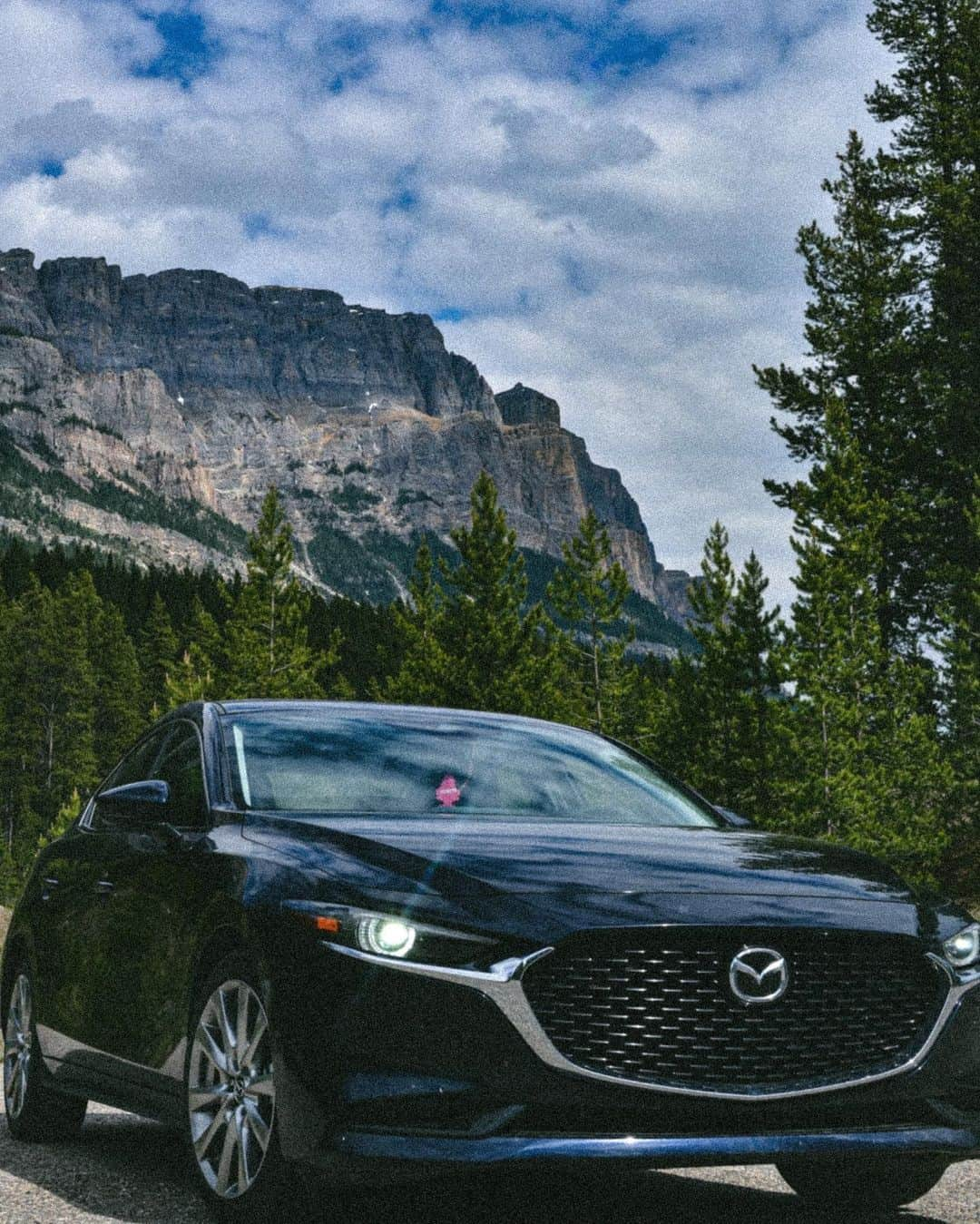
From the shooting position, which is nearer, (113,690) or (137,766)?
(137,766)

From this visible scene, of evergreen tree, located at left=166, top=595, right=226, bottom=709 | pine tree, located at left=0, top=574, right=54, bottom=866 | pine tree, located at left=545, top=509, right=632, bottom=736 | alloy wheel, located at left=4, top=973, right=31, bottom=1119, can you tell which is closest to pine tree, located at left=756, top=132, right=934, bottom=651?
pine tree, located at left=545, top=509, right=632, bottom=736

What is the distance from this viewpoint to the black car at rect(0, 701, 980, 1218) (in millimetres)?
3811

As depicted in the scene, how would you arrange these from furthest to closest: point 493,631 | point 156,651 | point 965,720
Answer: point 156,651 < point 493,631 < point 965,720

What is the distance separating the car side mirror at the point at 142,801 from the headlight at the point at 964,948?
245 cm

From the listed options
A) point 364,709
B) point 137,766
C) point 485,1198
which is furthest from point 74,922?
point 485,1198

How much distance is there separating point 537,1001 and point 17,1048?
3793 millimetres

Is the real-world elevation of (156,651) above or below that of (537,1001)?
below

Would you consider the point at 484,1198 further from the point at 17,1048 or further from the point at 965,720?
the point at 965,720

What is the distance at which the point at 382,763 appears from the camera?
531 cm

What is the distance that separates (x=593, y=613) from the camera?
5609 centimetres

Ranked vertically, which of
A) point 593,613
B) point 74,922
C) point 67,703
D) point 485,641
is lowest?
point 67,703

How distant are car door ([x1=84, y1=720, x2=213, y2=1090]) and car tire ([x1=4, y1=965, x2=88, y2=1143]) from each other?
35.6 inches

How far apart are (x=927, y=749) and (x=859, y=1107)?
37.1 metres

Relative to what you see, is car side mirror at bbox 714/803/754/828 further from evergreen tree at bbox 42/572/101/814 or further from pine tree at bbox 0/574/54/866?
evergreen tree at bbox 42/572/101/814
